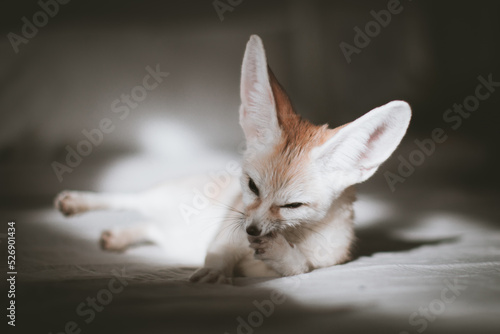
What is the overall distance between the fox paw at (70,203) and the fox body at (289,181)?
0.75m

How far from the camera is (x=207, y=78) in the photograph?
10.5 ft

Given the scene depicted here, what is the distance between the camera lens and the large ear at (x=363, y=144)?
1.58m

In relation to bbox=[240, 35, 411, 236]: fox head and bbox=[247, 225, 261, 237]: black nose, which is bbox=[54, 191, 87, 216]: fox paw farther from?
bbox=[247, 225, 261, 237]: black nose

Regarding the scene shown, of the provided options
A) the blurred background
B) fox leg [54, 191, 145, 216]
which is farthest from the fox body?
the blurred background

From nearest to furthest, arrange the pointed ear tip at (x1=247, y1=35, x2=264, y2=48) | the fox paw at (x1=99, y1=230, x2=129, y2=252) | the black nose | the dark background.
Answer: the black nose < the pointed ear tip at (x1=247, y1=35, x2=264, y2=48) < the fox paw at (x1=99, y1=230, x2=129, y2=252) < the dark background

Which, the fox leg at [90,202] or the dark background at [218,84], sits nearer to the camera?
the fox leg at [90,202]

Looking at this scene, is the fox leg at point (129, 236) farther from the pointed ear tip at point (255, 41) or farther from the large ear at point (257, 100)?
the pointed ear tip at point (255, 41)

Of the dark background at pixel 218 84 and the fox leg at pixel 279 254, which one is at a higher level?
the dark background at pixel 218 84

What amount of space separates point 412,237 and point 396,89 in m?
1.22

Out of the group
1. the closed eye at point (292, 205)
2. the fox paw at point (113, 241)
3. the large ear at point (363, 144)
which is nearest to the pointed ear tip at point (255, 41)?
the large ear at point (363, 144)

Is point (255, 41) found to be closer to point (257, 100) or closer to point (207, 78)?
point (257, 100)

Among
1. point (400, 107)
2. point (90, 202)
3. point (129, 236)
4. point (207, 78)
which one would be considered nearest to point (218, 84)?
point (207, 78)

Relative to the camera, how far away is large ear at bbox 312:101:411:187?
1584 millimetres

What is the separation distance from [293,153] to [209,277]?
487mm
